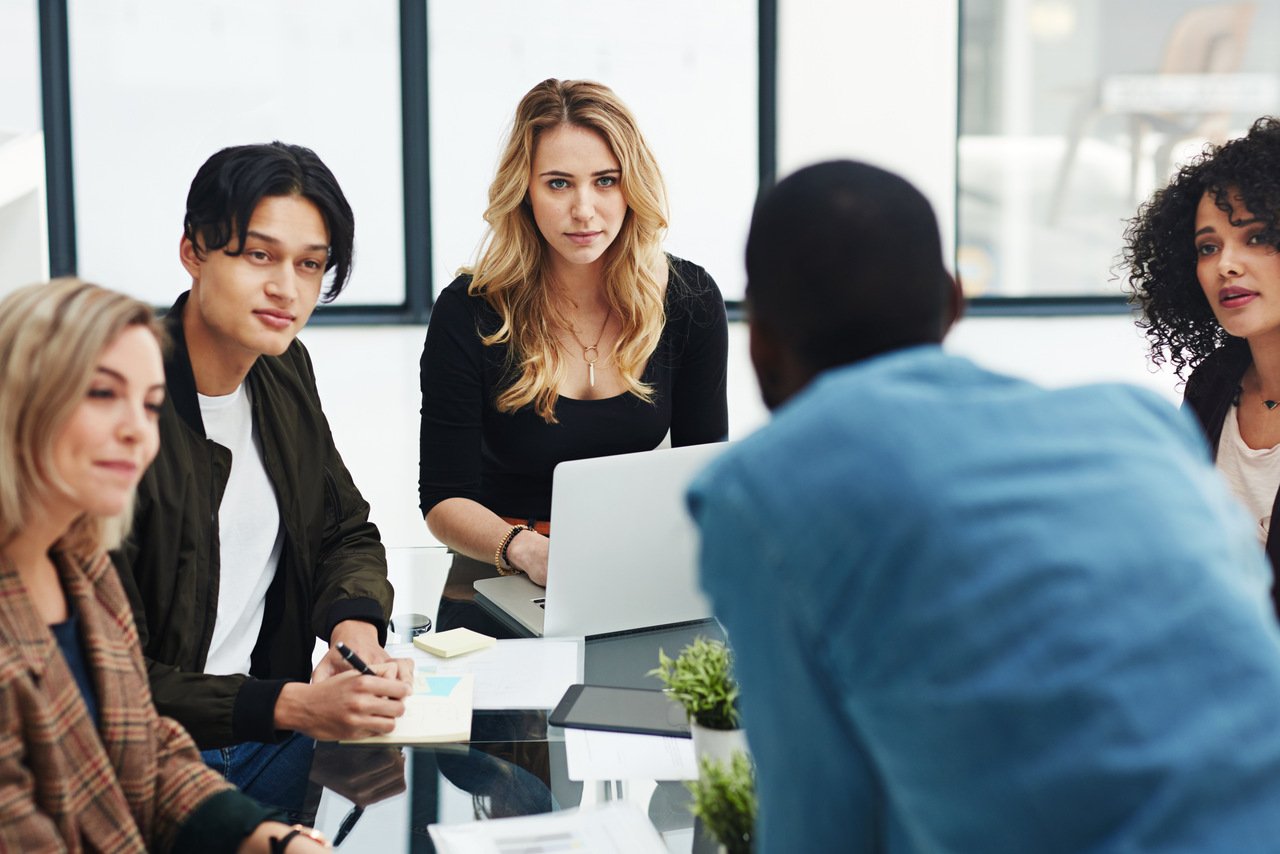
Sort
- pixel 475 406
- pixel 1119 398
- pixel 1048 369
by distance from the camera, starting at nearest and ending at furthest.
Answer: pixel 1119 398 < pixel 475 406 < pixel 1048 369

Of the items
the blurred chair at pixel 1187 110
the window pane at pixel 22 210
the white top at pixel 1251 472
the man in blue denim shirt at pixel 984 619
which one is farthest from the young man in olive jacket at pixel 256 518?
the blurred chair at pixel 1187 110

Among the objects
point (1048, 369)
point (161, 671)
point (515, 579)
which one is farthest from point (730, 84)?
point (161, 671)

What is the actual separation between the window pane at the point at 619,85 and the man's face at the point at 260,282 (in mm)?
4544

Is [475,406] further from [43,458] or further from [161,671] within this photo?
[43,458]

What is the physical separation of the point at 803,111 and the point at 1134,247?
13.7 ft

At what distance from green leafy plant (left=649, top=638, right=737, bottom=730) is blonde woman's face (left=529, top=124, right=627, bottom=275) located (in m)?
1.21

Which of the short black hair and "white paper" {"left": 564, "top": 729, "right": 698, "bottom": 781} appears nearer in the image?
"white paper" {"left": 564, "top": 729, "right": 698, "bottom": 781}

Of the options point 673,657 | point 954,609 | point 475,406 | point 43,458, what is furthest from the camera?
point 475,406

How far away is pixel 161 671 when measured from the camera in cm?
165

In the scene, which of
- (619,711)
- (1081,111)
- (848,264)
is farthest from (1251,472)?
(1081,111)

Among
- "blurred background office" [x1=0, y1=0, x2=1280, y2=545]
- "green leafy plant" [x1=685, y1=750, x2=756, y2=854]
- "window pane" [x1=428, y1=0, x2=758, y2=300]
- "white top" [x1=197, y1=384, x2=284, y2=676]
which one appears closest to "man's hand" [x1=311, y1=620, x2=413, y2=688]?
"white top" [x1=197, y1=384, x2=284, y2=676]

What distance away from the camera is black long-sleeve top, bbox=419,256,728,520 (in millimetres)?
2492

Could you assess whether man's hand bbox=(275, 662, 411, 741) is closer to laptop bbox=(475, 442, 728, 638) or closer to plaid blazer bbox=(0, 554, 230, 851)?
plaid blazer bbox=(0, 554, 230, 851)

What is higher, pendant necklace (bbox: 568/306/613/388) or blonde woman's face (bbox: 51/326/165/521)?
blonde woman's face (bbox: 51/326/165/521)
